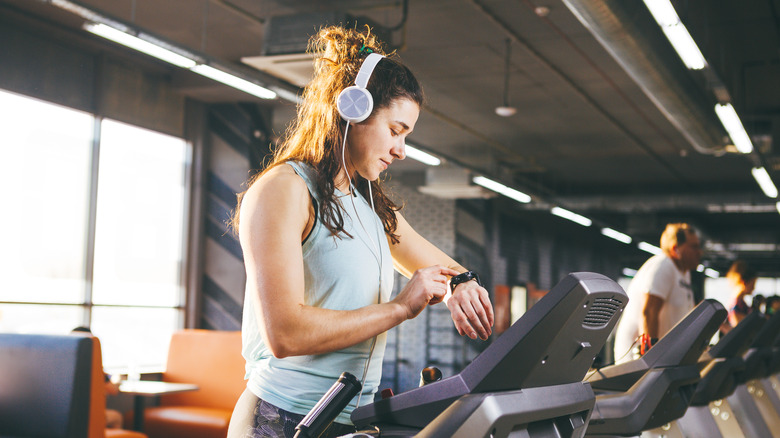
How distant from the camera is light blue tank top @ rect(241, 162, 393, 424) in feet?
3.78

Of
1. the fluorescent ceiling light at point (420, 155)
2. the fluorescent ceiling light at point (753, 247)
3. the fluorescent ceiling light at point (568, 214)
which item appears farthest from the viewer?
the fluorescent ceiling light at point (753, 247)

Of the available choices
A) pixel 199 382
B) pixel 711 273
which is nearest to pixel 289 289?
pixel 199 382

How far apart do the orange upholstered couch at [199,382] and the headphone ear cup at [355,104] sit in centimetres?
525

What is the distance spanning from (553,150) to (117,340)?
6.99 meters

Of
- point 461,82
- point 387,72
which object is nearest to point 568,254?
point 461,82

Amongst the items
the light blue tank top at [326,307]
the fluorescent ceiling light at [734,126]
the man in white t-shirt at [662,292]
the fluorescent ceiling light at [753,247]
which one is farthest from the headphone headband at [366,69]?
the fluorescent ceiling light at [753,247]

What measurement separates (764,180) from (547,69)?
12.0 feet

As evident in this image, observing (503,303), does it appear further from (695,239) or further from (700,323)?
(700,323)

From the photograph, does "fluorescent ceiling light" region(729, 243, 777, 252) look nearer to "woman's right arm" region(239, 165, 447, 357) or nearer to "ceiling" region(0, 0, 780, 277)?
"ceiling" region(0, 0, 780, 277)

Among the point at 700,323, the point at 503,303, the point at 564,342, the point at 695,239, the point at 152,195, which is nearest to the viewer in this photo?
the point at 564,342

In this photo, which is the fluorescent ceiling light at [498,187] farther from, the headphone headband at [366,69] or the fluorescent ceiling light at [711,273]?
the fluorescent ceiling light at [711,273]

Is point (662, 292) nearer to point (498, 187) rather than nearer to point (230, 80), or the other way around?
point (230, 80)

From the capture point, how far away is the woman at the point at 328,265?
1.08 metres

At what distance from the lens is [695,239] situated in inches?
176
